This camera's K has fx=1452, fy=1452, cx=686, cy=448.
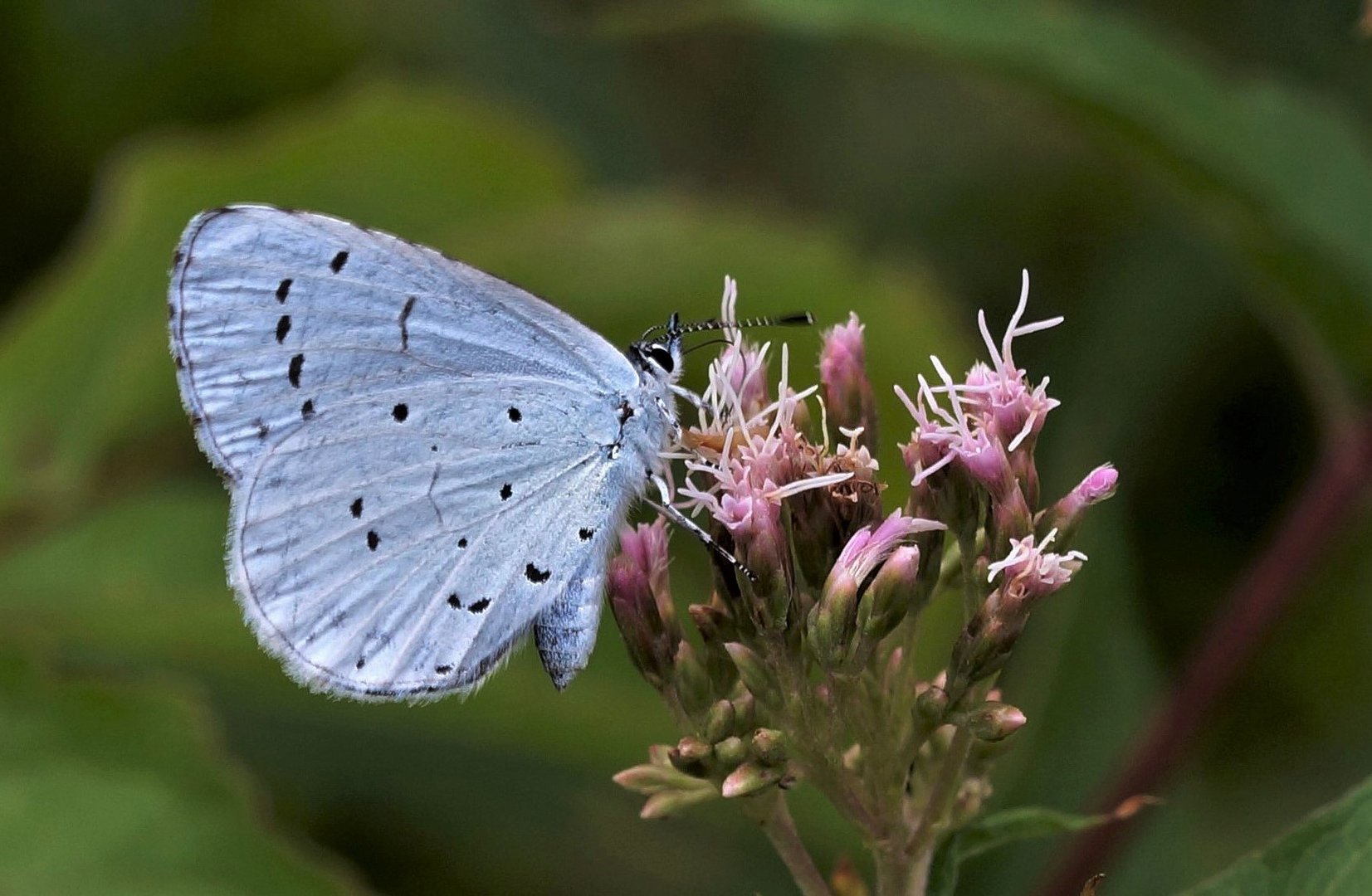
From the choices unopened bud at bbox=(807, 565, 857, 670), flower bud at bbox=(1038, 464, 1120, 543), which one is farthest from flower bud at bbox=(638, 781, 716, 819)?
flower bud at bbox=(1038, 464, 1120, 543)

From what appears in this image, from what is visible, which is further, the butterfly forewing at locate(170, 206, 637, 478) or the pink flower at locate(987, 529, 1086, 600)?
the butterfly forewing at locate(170, 206, 637, 478)

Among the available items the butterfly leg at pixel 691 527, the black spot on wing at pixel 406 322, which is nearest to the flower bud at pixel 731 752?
the butterfly leg at pixel 691 527

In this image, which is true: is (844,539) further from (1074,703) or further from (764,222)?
(764,222)

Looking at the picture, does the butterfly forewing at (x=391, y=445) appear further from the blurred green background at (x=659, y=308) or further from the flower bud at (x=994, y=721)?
the flower bud at (x=994, y=721)

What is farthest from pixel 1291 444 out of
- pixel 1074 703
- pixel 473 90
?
pixel 473 90

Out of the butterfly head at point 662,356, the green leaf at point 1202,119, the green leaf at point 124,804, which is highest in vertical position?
the green leaf at point 1202,119

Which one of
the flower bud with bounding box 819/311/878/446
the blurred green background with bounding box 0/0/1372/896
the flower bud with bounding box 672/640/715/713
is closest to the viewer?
the flower bud with bounding box 672/640/715/713

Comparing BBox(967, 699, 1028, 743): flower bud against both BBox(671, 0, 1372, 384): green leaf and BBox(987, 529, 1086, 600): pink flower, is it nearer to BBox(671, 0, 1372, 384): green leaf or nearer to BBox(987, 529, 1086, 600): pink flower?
BBox(987, 529, 1086, 600): pink flower
